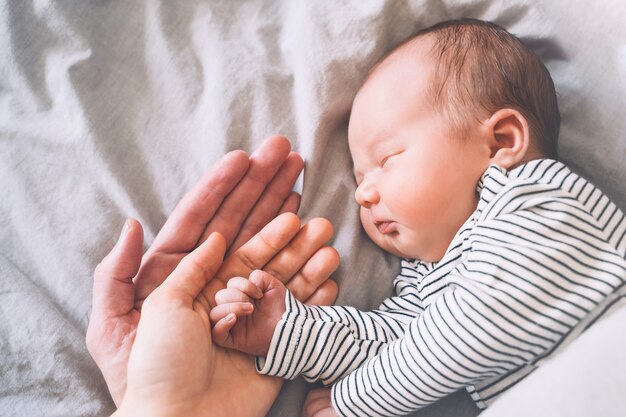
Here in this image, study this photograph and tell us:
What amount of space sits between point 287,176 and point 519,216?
469 millimetres

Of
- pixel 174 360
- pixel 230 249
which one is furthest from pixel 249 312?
pixel 230 249

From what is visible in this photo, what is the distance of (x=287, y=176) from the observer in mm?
1081

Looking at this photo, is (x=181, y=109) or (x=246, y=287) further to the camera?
(x=181, y=109)

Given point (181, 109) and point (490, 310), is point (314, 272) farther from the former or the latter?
point (181, 109)

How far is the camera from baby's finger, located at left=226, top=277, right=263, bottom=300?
0.89 m

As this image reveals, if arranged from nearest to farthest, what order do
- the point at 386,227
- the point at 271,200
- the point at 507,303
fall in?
the point at 507,303, the point at 386,227, the point at 271,200

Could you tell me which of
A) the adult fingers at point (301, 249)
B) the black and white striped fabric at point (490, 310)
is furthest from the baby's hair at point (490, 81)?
the adult fingers at point (301, 249)

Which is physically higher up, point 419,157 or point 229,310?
point 419,157

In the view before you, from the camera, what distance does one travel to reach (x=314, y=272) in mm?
1005

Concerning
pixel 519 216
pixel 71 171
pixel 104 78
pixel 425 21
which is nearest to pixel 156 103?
pixel 104 78

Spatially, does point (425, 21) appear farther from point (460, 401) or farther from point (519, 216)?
point (460, 401)

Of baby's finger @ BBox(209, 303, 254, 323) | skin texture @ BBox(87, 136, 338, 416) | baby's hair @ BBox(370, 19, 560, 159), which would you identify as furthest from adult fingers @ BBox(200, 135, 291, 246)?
baby's hair @ BBox(370, 19, 560, 159)

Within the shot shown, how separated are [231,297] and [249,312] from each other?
0.05 meters

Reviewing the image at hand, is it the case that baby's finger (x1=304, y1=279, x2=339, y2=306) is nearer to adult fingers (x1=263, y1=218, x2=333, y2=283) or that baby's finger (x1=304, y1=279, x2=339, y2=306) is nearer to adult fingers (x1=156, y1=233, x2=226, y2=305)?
adult fingers (x1=263, y1=218, x2=333, y2=283)
